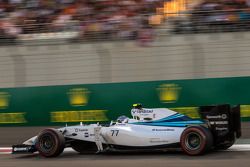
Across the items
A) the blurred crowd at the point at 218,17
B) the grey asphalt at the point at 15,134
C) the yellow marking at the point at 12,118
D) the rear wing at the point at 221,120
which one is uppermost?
the blurred crowd at the point at 218,17

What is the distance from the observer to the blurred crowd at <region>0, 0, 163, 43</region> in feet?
45.7

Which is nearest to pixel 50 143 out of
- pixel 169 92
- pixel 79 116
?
pixel 79 116

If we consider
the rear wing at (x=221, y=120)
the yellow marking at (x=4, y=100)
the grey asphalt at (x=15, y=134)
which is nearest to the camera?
the rear wing at (x=221, y=120)

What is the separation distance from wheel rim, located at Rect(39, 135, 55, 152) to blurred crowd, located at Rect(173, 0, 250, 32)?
5.62 metres

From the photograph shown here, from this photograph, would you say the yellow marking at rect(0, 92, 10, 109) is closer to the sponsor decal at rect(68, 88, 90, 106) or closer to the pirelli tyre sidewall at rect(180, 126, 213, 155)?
the sponsor decal at rect(68, 88, 90, 106)

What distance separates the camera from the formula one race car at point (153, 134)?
8.23 meters

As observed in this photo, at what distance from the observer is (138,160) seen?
8062 millimetres

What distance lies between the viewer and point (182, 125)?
848 cm

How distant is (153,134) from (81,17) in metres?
6.99

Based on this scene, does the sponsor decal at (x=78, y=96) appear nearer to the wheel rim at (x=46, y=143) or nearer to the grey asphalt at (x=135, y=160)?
the grey asphalt at (x=135, y=160)

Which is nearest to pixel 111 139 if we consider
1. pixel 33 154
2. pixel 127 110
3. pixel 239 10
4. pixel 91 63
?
pixel 33 154

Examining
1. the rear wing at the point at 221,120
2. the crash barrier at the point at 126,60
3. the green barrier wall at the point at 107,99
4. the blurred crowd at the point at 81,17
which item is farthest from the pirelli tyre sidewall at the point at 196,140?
the blurred crowd at the point at 81,17

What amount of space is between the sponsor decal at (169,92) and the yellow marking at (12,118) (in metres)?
3.83

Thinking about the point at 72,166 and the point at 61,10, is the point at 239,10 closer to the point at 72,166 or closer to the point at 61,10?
the point at 61,10
